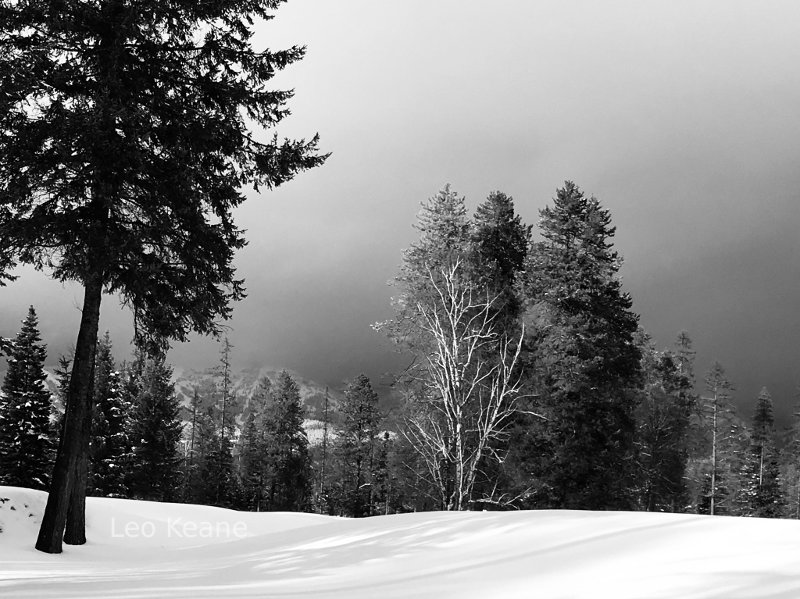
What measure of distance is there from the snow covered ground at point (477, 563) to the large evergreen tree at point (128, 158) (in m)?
4.51

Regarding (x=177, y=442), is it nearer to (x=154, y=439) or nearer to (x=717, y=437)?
(x=154, y=439)

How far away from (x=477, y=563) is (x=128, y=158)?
855 cm

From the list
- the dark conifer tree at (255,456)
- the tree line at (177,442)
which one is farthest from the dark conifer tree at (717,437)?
the dark conifer tree at (255,456)

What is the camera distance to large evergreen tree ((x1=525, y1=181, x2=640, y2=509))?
714 inches

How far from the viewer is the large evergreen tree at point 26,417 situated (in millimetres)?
24672

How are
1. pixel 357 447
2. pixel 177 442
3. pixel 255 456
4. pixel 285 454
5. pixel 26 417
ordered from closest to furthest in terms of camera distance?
pixel 26 417 < pixel 177 442 < pixel 285 454 < pixel 357 447 < pixel 255 456

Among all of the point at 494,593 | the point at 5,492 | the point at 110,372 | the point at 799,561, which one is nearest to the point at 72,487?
the point at 5,492

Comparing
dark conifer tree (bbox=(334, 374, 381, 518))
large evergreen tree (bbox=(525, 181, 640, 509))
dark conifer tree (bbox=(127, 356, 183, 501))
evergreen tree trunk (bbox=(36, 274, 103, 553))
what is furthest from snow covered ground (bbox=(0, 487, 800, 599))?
dark conifer tree (bbox=(334, 374, 381, 518))

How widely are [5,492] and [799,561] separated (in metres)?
14.5

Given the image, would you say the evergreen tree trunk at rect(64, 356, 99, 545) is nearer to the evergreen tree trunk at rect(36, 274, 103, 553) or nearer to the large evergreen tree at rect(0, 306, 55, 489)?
the evergreen tree trunk at rect(36, 274, 103, 553)

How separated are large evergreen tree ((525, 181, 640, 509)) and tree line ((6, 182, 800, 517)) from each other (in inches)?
2.2

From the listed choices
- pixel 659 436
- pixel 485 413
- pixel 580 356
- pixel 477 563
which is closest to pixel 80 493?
pixel 477 563

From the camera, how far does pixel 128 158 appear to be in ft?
31.8

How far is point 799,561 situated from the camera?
3.85 m
